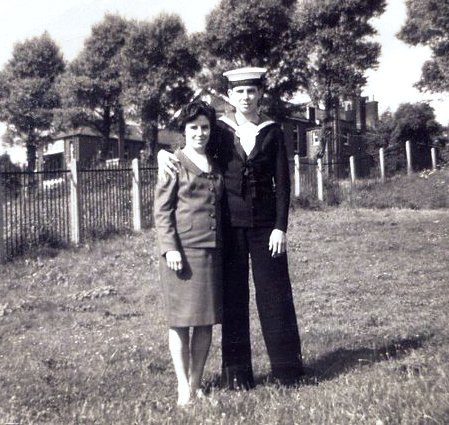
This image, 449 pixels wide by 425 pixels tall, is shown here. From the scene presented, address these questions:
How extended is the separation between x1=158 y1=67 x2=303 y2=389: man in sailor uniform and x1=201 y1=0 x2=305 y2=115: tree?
2442 centimetres

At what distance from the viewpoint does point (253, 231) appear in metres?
4.46

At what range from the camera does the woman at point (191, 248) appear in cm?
409

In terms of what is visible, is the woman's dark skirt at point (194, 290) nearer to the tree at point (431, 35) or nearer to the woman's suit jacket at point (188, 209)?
the woman's suit jacket at point (188, 209)

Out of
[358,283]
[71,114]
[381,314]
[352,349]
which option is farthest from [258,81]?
[71,114]

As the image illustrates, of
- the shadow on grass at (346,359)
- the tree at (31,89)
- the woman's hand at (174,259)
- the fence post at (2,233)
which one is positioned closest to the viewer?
the woman's hand at (174,259)

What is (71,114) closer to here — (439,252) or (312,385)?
(439,252)

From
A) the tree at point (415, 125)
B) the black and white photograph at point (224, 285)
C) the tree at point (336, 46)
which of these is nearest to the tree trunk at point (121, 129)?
the tree at point (336, 46)

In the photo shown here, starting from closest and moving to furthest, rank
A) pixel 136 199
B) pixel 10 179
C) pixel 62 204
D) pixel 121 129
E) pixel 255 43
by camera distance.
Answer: pixel 10 179
pixel 62 204
pixel 136 199
pixel 255 43
pixel 121 129

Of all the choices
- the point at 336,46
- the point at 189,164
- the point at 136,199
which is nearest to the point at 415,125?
the point at 336,46

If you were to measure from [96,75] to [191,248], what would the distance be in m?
32.7

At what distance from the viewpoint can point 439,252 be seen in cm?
1119

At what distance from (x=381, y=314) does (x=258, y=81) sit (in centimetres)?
347

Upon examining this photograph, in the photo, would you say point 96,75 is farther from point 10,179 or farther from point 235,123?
point 235,123

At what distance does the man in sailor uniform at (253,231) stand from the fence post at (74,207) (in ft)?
28.0
